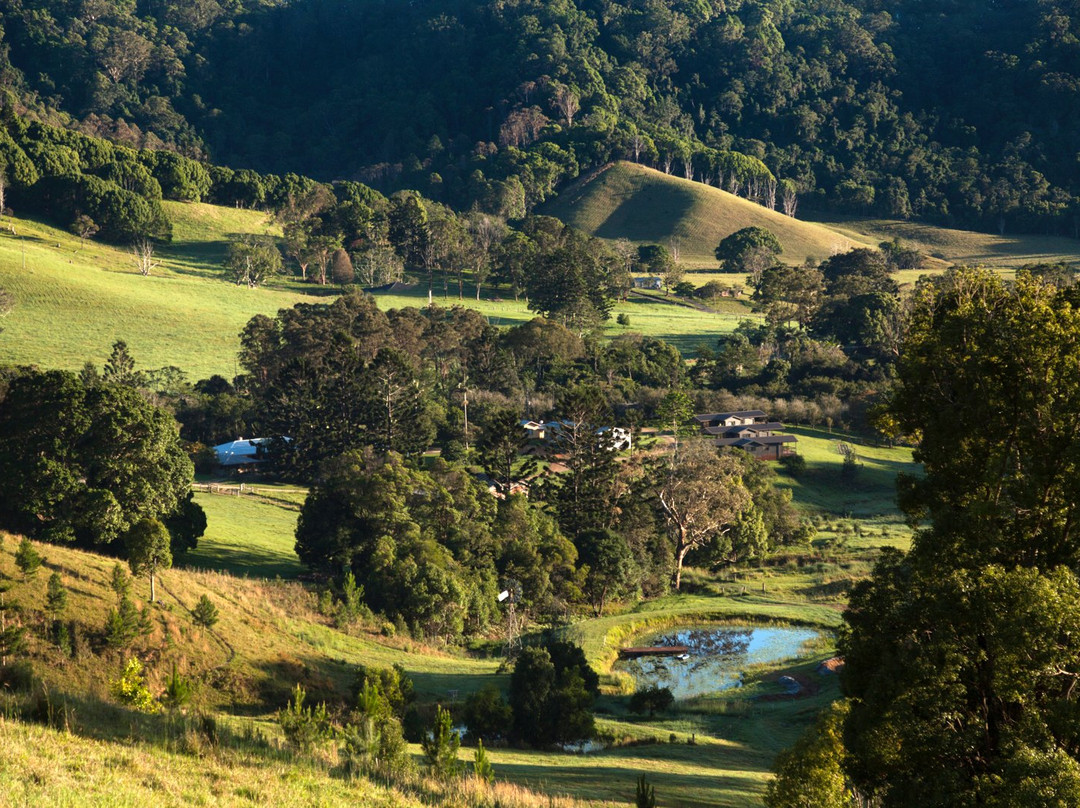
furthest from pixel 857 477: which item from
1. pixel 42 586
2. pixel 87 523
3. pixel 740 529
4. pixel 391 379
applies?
pixel 42 586

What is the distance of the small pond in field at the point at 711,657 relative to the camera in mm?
38156

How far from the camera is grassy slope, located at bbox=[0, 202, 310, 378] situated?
294 feet

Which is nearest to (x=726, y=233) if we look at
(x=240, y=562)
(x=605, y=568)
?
(x=605, y=568)

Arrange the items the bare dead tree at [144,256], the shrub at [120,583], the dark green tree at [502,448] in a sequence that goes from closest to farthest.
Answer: the shrub at [120,583] → the dark green tree at [502,448] → the bare dead tree at [144,256]

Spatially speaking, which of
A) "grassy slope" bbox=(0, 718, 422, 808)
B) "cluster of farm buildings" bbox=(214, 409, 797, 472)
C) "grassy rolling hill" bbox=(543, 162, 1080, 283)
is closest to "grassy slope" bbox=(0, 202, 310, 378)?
"cluster of farm buildings" bbox=(214, 409, 797, 472)

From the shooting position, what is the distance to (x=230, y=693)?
1056 inches

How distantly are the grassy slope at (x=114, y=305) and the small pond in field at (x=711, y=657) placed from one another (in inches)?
2307

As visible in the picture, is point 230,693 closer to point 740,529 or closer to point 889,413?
point 889,413

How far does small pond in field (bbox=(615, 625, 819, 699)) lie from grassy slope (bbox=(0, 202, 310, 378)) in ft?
192

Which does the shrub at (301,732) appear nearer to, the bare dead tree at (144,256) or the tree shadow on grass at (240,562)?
the tree shadow on grass at (240,562)

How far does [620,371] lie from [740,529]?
A: 35.5 metres

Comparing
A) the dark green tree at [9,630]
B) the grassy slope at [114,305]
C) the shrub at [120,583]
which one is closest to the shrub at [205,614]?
the shrub at [120,583]

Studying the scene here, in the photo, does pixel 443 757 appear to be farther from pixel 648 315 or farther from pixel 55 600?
pixel 648 315

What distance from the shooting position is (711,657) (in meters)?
41.4
